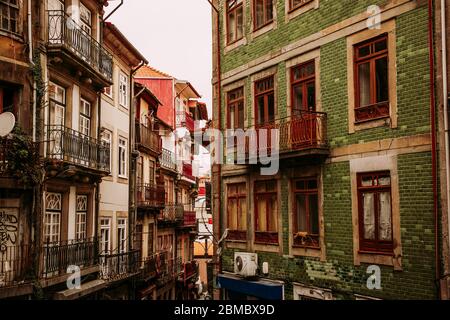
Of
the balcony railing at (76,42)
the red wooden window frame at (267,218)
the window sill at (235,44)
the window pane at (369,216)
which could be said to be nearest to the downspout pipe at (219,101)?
the window sill at (235,44)

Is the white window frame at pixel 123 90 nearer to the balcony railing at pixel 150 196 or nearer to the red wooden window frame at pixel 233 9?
the balcony railing at pixel 150 196

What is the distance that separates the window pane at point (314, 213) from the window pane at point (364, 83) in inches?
124

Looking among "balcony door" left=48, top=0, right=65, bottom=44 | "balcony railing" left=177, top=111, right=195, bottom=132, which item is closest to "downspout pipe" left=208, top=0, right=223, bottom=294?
"balcony door" left=48, top=0, right=65, bottom=44

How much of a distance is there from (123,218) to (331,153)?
1244 centimetres

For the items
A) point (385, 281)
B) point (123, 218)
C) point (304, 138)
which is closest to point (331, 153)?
point (304, 138)

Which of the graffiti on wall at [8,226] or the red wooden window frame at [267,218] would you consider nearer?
the graffiti on wall at [8,226]

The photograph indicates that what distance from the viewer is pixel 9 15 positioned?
1487 centimetres

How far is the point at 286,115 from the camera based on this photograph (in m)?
16.5

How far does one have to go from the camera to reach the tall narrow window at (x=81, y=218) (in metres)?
18.5

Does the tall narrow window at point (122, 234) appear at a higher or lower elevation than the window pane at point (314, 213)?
lower

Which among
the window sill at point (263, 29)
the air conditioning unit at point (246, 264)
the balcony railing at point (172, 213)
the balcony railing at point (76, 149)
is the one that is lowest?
the air conditioning unit at point (246, 264)

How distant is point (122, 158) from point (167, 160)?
37.0 ft

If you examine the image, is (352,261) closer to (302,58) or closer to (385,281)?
(385,281)
